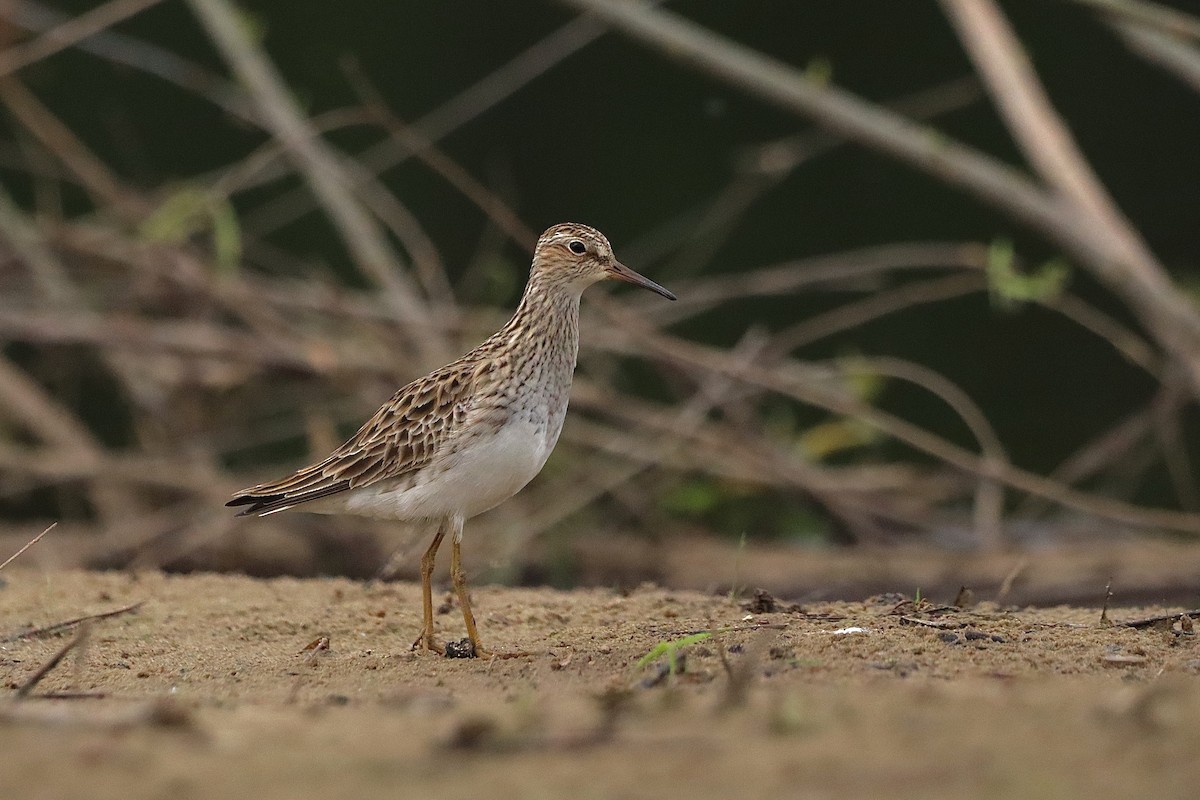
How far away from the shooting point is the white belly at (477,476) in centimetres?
495

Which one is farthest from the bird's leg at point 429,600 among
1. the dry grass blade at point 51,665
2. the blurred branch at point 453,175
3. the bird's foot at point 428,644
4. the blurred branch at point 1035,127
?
the blurred branch at point 1035,127

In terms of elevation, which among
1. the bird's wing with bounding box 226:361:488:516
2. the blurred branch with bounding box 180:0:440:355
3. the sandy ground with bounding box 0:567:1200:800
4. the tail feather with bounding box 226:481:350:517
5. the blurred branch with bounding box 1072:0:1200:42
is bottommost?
the sandy ground with bounding box 0:567:1200:800

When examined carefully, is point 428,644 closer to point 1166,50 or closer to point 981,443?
point 981,443

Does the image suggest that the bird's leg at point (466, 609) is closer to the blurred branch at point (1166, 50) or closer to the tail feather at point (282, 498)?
the tail feather at point (282, 498)

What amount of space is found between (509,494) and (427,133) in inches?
216

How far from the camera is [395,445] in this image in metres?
5.16

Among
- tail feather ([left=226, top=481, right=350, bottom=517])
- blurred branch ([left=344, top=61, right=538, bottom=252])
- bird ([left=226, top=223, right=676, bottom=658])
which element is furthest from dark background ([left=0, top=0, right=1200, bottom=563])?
tail feather ([left=226, top=481, right=350, bottom=517])

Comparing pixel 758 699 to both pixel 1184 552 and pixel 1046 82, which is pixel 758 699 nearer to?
pixel 1184 552

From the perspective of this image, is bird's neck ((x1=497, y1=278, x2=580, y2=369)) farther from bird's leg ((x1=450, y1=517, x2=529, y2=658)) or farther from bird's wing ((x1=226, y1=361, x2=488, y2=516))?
bird's leg ((x1=450, y1=517, x2=529, y2=658))

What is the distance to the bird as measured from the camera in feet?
16.3

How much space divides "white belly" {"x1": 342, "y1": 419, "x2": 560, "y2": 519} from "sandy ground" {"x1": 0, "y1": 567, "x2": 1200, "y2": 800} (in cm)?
46

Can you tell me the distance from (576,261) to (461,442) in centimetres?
88

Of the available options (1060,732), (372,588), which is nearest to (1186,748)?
(1060,732)

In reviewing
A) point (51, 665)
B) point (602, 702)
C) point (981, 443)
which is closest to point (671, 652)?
point (602, 702)
